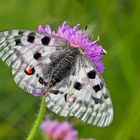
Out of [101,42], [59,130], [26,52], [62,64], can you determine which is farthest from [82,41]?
[101,42]

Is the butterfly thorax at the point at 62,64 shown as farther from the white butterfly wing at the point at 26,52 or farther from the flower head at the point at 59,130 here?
the flower head at the point at 59,130

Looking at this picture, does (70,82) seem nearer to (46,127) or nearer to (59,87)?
(59,87)

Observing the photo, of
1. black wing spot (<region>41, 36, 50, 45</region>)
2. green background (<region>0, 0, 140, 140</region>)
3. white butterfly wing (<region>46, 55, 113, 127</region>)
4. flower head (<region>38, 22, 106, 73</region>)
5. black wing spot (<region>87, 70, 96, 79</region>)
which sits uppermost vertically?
green background (<region>0, 0, 140, 140</region>)

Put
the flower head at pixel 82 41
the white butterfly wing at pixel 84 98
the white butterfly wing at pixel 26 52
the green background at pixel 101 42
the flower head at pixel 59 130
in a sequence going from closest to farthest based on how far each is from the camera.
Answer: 1. the white butterfly wing at pixel 84 98
2. the white butterfly wing at pixel 26 52
3. the flower head at pixel 82 41
4. the flower head at pixel 59 130
5. the green background at pixel 101 42

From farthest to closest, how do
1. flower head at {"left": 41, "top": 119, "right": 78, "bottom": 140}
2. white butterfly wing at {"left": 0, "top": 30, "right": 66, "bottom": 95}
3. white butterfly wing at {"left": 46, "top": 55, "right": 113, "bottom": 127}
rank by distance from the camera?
flower head at {"left": 41, "top": 119, "right": 78, "bottom": 140} → white butterfly wing at {"left": 0, "top": 30, "right": 66, "bottom": 95} → white butterfly wing at {"left": 46, "top": 55, "right": 113, "bottom": 127}

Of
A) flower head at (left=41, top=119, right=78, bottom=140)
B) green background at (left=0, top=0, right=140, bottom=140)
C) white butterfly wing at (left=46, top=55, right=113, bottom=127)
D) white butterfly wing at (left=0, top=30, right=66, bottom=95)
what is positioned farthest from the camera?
green background at (left=0, top=0, right=140, bottom=140)

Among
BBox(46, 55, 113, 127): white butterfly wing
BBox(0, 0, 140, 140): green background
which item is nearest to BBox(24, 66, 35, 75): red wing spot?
BBox(46, 55, 113, 127): white butterfly wing

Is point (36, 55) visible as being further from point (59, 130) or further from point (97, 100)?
point (59, 130)

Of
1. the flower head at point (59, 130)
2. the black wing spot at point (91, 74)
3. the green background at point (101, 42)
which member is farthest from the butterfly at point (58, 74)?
the flower head at point (59, 130)

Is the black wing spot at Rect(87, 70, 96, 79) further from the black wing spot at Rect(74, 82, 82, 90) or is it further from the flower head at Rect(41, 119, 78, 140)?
the flower head at Rect(41, 119, 78, 140)
